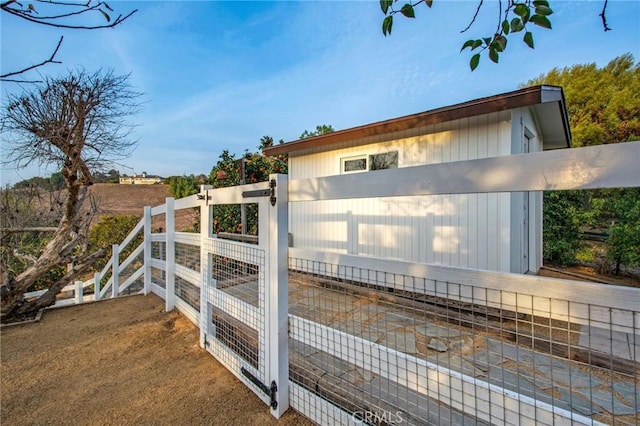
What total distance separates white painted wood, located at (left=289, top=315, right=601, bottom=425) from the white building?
217 cm

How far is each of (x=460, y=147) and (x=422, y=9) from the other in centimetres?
309

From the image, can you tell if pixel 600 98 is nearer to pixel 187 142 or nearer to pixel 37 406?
pixel 187 142

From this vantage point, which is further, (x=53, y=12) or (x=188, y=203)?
(x=188, y=203)

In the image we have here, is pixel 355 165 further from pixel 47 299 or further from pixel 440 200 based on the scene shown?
pixel 47 299

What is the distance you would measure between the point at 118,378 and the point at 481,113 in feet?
15.2

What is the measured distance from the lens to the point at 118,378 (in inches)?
89.6

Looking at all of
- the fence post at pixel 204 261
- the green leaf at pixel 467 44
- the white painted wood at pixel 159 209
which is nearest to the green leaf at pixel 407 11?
the green leaf at pixel 467 44

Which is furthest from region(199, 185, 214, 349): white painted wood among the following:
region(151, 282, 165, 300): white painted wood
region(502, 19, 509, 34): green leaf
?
region(502, 19, 509, 34): green leaf

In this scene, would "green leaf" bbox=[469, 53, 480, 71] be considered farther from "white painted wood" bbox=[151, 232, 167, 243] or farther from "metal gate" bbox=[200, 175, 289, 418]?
"white painted wood" bbox=[151, 232, 167, 243]

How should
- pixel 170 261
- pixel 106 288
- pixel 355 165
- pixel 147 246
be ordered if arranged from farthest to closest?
pixel 106 288
pixel 355 165
pixel 147 246
pixel 170 261

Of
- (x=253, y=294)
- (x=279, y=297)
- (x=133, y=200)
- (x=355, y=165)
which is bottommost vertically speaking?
(x=253, y=294)

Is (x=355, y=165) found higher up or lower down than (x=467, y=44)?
higher up

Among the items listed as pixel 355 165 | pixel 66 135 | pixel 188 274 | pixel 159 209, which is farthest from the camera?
pixel 355 165

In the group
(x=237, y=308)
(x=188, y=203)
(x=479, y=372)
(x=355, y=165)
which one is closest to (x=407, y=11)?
(x=237, y=308)
